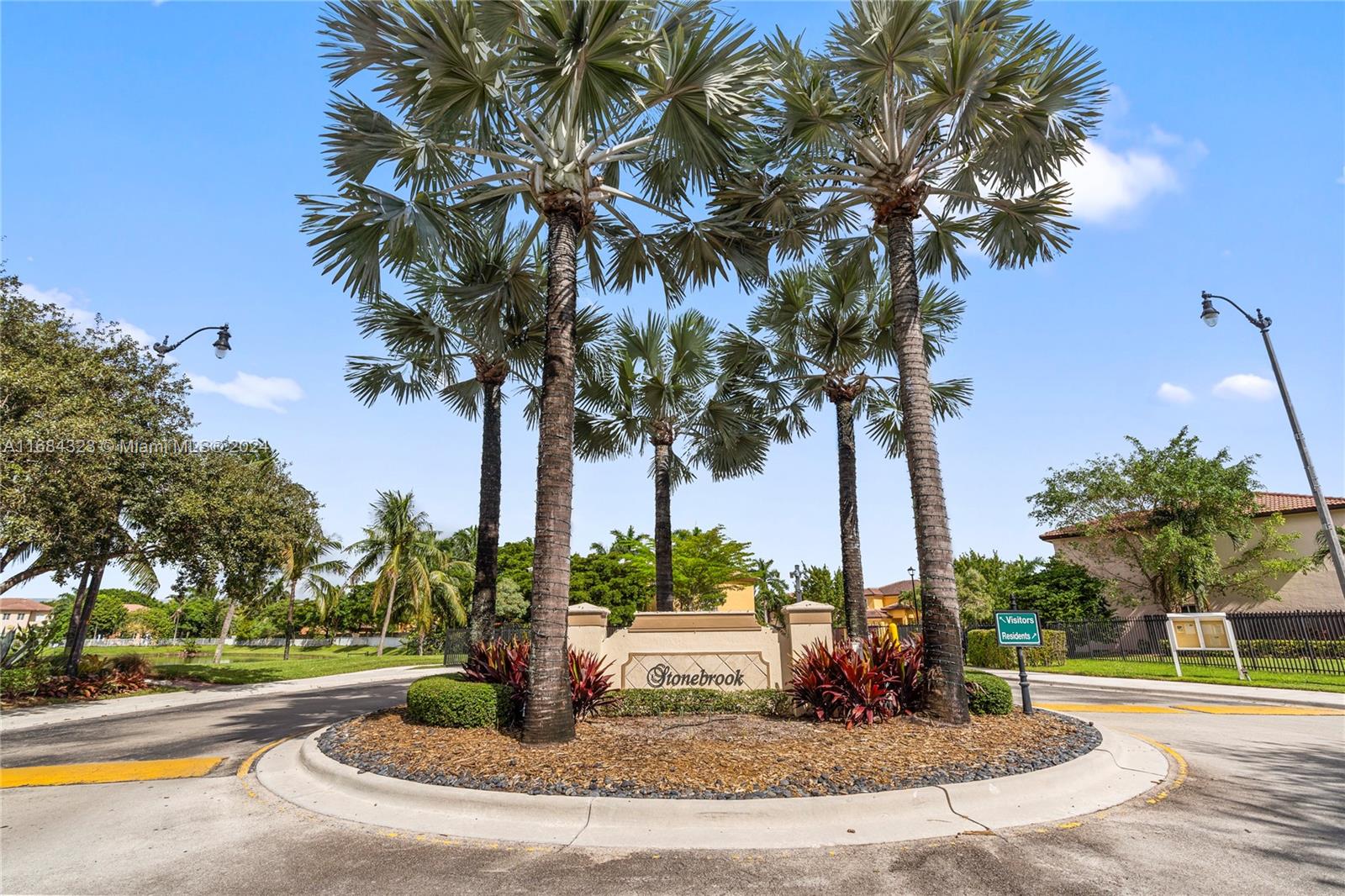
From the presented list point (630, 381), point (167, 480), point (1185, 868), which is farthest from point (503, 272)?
point (1185, 868)

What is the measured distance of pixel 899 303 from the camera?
372 inches

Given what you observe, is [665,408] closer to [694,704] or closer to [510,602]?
[694,704]

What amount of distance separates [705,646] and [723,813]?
664cm

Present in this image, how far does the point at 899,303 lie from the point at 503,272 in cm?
683

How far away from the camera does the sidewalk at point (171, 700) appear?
11961 mm

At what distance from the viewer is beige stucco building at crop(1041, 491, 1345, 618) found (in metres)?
28.8

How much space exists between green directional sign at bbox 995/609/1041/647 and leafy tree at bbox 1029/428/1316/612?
2456cm

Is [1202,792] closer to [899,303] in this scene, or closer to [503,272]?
[899,303]

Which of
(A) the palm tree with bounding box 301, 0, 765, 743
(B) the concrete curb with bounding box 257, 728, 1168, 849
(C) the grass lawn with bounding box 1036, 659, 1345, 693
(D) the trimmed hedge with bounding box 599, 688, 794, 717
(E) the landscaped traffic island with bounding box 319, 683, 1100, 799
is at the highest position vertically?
(A) the palm tree with bounding box 301, 0, 765, 743

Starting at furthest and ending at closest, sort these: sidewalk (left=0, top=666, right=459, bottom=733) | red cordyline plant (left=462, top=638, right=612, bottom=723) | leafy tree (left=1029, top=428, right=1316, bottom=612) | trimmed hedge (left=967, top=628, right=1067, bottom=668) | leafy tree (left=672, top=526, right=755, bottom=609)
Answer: leafy tree (left=672, top=526, right=755, bottom=609) < leafy tree (left=1029, top=428, right=1316, bottom=612) < trimmed hedge (left=967, top=628, right=1067, bottom=668) < sidewalk (left=0, top=666, right=459, bottom=733) < red cordyline plant (left=462, top=638, right=612, bottom=723)

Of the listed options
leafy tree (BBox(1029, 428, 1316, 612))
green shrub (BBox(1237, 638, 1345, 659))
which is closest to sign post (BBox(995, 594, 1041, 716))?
green shrub (BBox(1237, 638, 1345, 659))


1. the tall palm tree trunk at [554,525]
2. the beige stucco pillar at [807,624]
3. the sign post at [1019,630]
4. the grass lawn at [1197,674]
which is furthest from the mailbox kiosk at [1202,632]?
the tall palm tree trunk at [554,525]

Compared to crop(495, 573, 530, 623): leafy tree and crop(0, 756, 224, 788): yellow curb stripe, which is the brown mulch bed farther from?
crop(495, 573, 530, 623): leafy tree

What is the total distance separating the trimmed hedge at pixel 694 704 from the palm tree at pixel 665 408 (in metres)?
5.25
